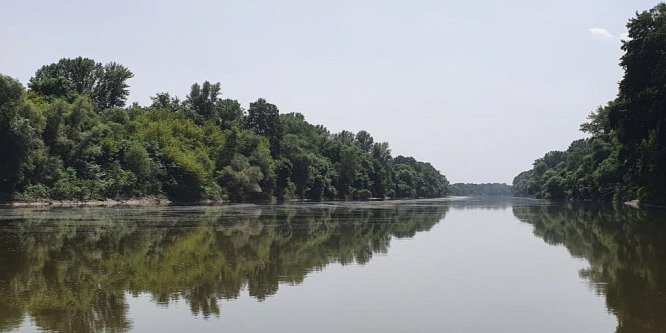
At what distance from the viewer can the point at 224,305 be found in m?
12.1

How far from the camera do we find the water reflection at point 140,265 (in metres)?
11.6

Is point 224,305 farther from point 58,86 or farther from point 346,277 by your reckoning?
point 58,86

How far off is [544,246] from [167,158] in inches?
2704

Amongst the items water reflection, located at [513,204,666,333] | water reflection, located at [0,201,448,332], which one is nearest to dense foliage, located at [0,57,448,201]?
water reflection, located at [0,201,448,332]

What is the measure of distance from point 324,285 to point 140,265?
20.6ft

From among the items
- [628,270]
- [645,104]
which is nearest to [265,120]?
[645,104]

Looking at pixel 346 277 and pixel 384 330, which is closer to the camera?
pixel 384 330

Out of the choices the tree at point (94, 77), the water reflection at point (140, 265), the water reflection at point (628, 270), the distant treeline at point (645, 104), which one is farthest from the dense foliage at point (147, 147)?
the distant treeline at point (645, 104)

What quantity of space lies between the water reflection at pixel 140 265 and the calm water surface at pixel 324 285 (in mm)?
50

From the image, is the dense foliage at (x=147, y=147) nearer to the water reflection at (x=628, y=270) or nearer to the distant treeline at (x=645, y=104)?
the water reflection at (x=628, y=270)

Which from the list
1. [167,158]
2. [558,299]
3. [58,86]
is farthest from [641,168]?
[58,86]

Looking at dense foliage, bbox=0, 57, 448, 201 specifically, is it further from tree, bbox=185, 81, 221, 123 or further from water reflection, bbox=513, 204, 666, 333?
water reflection, bbox=513, 204, 666, 333

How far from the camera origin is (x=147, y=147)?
275 feet

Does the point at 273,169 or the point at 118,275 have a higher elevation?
the point at 273,169
